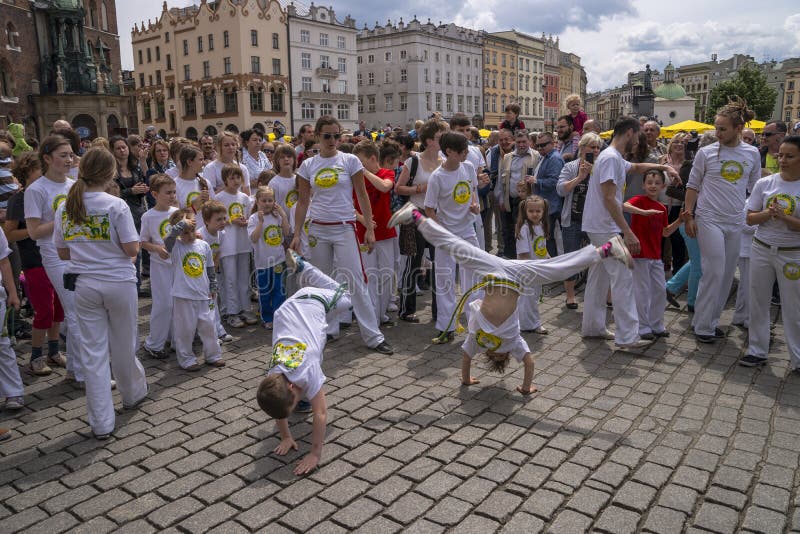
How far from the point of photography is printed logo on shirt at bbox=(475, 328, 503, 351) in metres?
4.87

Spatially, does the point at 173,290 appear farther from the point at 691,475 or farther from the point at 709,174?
the point at 709,174

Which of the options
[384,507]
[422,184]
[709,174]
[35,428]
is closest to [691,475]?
[384,507]

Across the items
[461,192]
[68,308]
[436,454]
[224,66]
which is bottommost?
[436,454]

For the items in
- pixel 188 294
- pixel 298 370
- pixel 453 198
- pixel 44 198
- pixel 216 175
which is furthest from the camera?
pixel 216 175

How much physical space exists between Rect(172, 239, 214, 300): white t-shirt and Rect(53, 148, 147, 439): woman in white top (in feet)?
4.17

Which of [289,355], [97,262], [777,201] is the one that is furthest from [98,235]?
[777,201]

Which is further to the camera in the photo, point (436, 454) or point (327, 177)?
point (327, 177)

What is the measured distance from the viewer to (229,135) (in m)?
7.64

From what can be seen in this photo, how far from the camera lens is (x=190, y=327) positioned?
5883 millimetres

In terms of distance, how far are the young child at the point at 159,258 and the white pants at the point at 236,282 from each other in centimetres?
109

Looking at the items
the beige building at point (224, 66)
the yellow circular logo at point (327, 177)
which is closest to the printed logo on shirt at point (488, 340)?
the yellow circular logo at point (327, 177)

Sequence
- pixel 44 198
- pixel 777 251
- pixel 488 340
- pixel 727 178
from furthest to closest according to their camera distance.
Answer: pixel 727 178 < pixel 777 251 < pixel 44 198 < pixel 488 340

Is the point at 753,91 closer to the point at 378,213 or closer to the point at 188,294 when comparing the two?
the point at 378,213

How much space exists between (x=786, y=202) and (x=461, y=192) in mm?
3092
